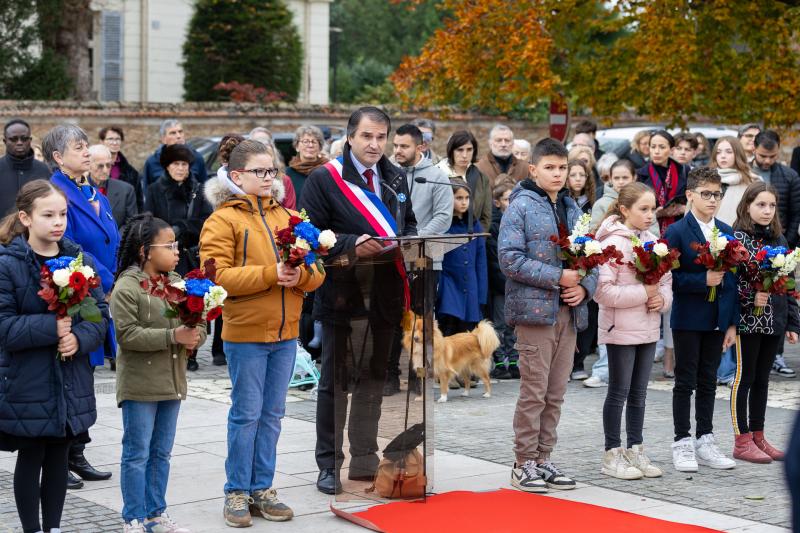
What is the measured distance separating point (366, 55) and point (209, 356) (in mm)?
53586

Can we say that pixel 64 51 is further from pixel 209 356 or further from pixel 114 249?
pixel 114 249

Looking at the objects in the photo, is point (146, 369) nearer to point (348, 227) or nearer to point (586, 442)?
point (348, 227)

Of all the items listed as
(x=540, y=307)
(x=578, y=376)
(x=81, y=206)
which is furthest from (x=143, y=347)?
(x=578, y=376)

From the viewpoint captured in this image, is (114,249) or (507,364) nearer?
(114,249)

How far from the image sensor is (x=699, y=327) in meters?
8.55

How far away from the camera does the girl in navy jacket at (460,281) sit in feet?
38.3

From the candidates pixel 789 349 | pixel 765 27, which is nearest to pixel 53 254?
pixel 789 349

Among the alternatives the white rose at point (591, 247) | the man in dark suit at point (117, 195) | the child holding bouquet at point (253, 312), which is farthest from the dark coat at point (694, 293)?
the man in dark suit at point (117, 195)

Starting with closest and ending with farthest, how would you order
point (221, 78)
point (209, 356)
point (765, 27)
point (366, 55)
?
point (209, 356), point (765, 27), point (221, 78), point (366, 55)

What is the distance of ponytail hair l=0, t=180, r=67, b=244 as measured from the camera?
21.0ft

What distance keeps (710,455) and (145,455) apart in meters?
4.08

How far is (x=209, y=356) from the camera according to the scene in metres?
13.6

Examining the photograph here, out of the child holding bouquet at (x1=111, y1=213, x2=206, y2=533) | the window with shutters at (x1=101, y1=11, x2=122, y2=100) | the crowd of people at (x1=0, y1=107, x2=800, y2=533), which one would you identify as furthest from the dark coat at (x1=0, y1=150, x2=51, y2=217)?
the window with shutters at (x1=101, y1=11, x2=122, y2=100)

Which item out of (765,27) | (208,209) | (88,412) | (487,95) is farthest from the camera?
(487,95)
